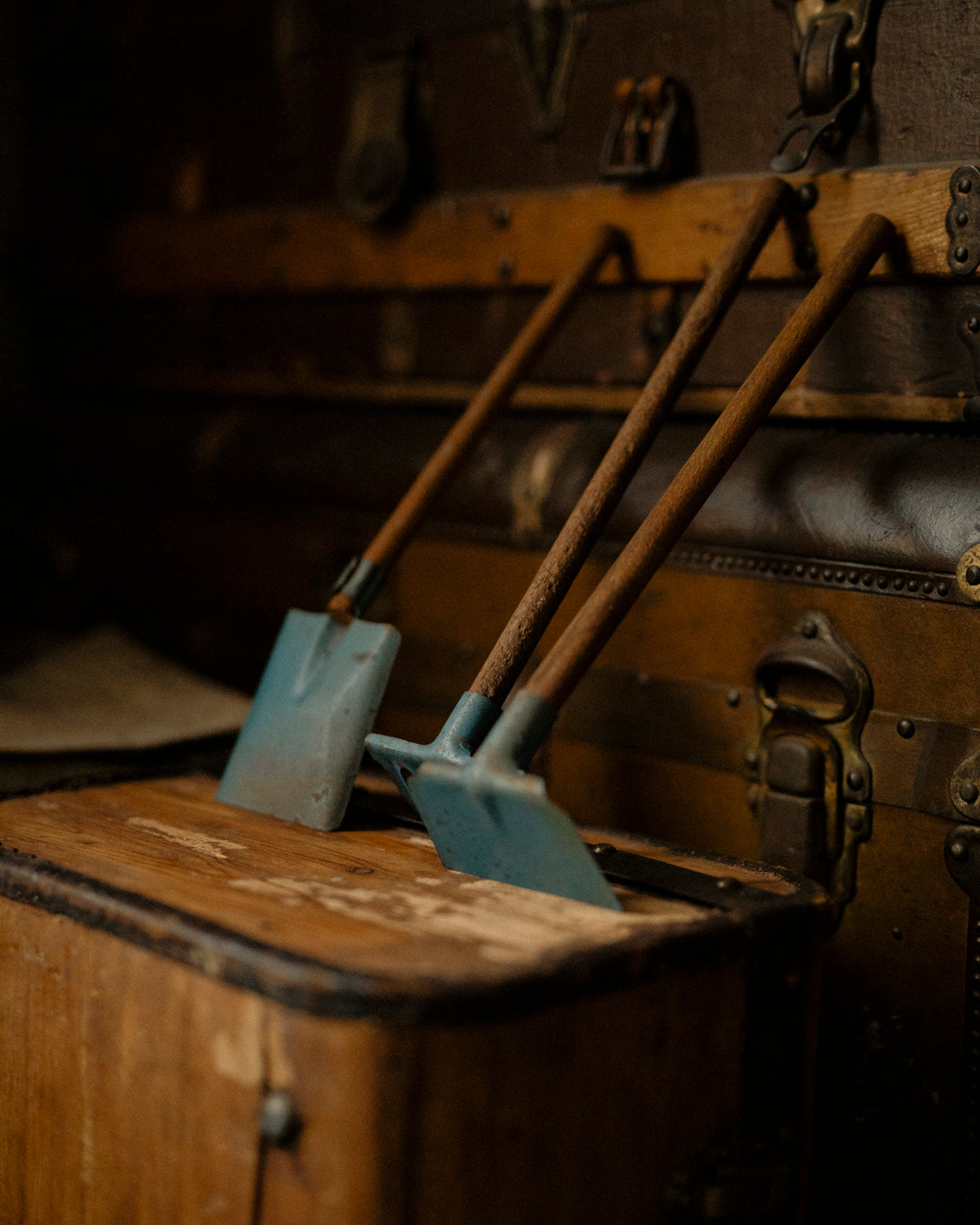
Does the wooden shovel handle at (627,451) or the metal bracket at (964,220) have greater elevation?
the metal bracket at (964,220)

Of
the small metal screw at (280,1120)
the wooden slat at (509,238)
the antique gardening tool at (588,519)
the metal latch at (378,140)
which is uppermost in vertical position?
the metal latch at (378,140)

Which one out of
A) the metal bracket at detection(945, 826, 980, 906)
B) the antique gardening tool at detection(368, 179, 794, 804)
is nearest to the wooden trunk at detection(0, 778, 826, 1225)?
the antique gardening tool at detection(368, 179, 794, 804)

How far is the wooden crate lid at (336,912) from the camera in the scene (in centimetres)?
120

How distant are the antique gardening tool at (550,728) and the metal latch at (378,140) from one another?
1.09 m

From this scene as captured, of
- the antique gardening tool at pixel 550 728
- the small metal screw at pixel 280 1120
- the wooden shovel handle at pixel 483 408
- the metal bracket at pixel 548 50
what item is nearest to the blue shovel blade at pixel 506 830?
the antique gardening tool at pixel 550 728

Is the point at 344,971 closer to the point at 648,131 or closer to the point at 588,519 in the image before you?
the point at 588,519

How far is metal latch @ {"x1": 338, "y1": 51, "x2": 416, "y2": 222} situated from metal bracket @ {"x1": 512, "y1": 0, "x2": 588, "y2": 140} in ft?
0.94

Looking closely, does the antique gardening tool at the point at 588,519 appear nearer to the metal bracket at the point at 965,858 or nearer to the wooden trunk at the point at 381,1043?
the wooden trunk at the point at 381,1043

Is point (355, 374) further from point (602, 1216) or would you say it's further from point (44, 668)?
point (602, 1216)

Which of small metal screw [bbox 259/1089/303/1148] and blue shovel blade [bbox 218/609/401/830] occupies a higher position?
blue shovel blade [bbox 218/609/401/830]

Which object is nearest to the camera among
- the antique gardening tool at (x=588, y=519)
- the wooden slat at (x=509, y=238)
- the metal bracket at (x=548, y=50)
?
the antique gardening tool at (x=588, y=519)

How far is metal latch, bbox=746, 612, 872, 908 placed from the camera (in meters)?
1.79

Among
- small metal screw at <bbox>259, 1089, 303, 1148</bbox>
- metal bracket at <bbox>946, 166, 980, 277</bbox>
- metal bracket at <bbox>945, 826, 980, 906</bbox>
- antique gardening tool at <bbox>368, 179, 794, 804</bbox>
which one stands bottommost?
small metal screw at <bbox>259, 1089, 303, 1148</bbox>

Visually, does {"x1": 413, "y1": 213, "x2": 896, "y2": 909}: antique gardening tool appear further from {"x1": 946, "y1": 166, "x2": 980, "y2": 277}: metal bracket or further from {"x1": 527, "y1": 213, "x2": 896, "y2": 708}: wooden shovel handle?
{"x1": 946, "y1": 166, "x2": 980, "y2": 277}: metal bracket
